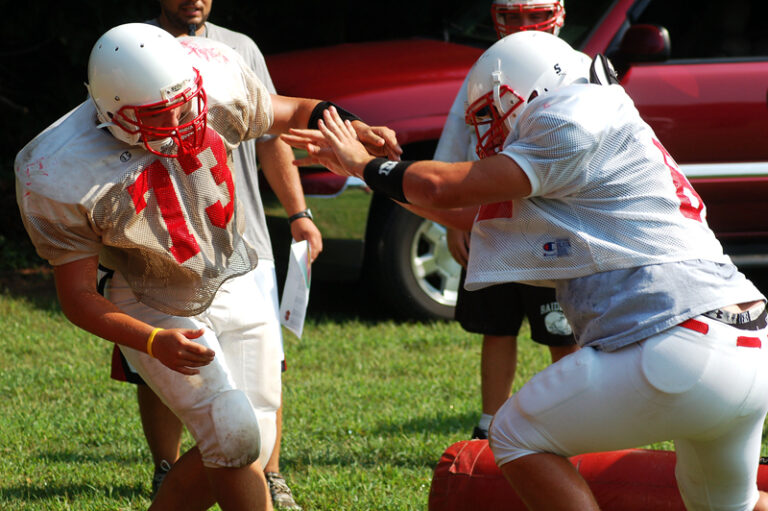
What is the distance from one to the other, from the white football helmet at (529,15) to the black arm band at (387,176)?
5.50ft

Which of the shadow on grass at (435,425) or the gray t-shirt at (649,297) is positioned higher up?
the gray t-shirt at (649,297)

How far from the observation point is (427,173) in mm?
2959

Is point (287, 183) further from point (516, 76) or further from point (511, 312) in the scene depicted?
point (516, 76)

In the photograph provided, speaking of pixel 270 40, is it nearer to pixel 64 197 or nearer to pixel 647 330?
pixel 64 197

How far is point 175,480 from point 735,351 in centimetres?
170

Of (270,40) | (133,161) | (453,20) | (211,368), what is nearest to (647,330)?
(211,368)

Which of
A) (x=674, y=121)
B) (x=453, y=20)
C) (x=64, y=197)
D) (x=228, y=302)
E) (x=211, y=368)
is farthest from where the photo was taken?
(x=453, y=20)

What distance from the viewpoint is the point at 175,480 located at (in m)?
3.27

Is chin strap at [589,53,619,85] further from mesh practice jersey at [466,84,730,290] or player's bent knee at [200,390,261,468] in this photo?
player's bent knee at [200,390,261,468]

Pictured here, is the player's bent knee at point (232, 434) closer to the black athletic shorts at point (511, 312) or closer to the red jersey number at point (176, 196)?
the red jersey number at point (176, 196)

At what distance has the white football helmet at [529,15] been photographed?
451 cm

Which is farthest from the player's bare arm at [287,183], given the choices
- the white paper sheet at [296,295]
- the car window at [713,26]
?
the car window at [713,26]

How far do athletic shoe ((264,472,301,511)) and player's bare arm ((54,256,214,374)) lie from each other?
3.63 ft

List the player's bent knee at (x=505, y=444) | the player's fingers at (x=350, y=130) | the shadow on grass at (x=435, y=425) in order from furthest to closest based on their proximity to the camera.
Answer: the shadow on grass at (x=435, y=425)
the player's fingers at (x=350, y=130)
the player's bent knee at (x=505, y=444)
